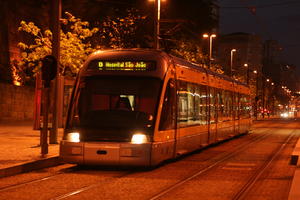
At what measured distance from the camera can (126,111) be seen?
46.9 feet

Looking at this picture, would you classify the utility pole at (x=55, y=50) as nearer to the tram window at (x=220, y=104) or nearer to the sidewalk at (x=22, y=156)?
the sidewalk at (x=22, y=156)

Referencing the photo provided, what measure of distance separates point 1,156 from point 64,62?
11.4 meters

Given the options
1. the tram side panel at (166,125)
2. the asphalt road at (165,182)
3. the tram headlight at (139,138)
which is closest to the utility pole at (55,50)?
the asphalt road at (165,182)

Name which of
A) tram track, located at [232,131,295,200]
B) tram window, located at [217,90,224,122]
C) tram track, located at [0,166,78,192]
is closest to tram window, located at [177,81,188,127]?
tram track, located at [232,131,295,200]

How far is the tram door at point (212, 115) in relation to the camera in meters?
21.6

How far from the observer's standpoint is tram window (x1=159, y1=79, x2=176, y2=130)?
14.7 meters

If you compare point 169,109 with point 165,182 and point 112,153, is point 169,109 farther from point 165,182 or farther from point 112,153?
point 165,182

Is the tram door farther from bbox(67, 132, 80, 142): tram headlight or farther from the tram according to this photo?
bbox(67, 132, 80, 142): tram headlight

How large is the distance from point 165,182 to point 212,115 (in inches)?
387

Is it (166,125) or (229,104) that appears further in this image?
(229,104)

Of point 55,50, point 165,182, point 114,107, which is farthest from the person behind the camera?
point 55,50

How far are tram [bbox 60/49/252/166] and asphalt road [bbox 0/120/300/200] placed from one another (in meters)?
0.48

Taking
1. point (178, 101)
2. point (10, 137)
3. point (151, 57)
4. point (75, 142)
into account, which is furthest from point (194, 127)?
point (10, 137)

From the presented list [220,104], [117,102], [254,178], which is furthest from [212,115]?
[254,178]
